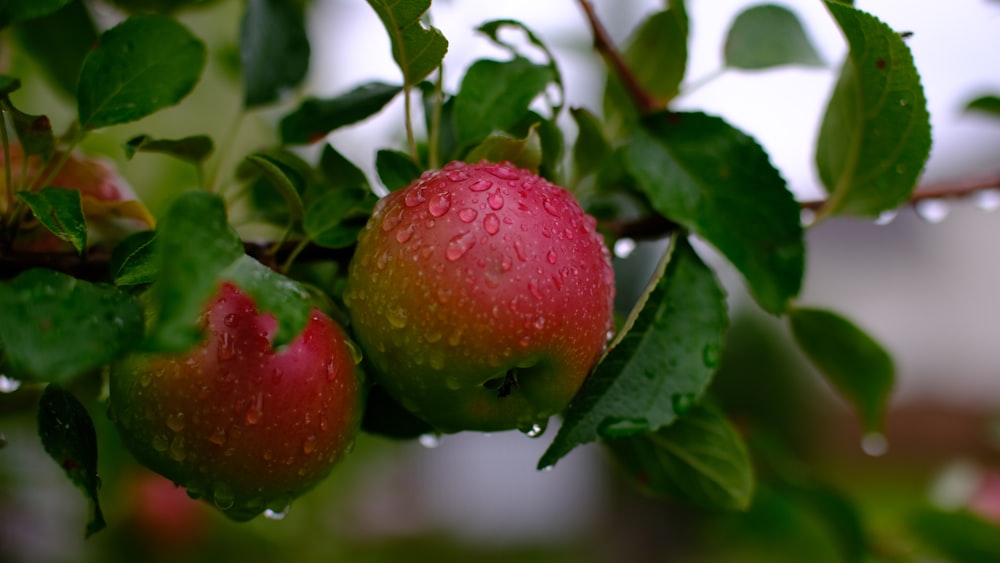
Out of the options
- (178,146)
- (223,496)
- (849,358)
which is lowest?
(849,358)

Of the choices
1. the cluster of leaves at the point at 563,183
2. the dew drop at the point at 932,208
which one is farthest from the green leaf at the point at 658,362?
the dew drop at the point at 932,208

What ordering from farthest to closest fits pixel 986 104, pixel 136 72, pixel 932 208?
pixel 986 104, pixel 932 208, pixel 136 72

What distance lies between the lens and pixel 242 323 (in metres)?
0.43

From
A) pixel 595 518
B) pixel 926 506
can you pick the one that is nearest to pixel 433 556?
pixel 926 506

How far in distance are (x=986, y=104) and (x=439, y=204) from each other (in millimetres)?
728

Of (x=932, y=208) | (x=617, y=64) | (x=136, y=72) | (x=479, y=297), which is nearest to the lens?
(x=479, y=297)

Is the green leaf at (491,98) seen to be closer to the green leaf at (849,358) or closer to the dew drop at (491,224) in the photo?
the dew drop at (491,224)

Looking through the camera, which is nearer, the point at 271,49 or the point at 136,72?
the point at 136,72

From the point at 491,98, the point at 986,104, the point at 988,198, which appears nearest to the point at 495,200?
the point at 491,98

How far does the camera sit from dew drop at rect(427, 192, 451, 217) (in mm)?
435

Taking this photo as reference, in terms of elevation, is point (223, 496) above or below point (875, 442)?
above

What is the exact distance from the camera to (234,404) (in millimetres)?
422

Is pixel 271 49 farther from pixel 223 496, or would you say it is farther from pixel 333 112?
pixel 223 496

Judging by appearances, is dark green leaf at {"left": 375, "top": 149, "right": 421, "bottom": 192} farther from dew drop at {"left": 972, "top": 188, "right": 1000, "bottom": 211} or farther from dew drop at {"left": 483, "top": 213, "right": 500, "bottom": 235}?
dew drop at {"left": 972, "top": 188, "right": 1000, "bottom": 211}
